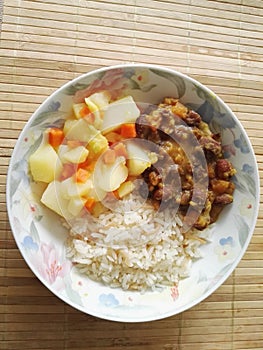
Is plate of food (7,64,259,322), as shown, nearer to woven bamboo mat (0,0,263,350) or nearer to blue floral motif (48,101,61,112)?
blue floral motif (48,101,61,112)

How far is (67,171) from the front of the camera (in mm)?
1620

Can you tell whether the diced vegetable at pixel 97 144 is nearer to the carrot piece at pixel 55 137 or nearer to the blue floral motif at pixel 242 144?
the carrot piece at pixel 55 137

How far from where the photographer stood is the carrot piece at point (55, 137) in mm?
1635

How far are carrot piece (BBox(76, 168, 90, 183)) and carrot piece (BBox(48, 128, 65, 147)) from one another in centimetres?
11

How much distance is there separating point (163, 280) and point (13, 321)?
0.48m

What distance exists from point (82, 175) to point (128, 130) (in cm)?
20

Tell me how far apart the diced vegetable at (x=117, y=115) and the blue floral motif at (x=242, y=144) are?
1.08ft

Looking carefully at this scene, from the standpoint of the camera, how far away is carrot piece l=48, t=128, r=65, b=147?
163 centimetres

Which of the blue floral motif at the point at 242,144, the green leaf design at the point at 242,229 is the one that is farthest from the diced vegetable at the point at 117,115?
the green leaf design at the point at 242,229

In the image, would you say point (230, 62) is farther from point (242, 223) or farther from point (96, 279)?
point (96, 279)

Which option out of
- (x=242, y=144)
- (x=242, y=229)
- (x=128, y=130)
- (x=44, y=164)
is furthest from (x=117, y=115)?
(x=242, y=229)

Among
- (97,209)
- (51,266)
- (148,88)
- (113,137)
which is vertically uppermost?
(148,88)

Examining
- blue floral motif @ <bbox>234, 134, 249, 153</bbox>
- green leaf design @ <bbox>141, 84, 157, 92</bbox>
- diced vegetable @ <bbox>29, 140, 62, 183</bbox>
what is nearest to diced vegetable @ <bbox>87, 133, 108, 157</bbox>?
diced vegetable @ <bbox>29, 140, 62, 183</bbox>

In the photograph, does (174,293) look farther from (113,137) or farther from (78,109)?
(78,109)
